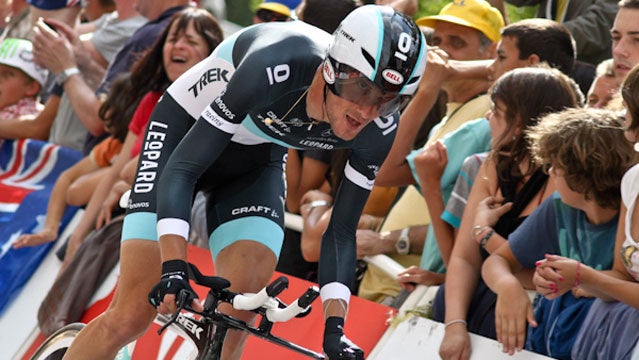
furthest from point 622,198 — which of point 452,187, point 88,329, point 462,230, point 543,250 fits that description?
point 88,329

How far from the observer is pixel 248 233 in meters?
5.01

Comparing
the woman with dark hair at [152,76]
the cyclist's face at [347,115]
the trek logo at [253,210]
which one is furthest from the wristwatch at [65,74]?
the cyclist's face at [347,115]

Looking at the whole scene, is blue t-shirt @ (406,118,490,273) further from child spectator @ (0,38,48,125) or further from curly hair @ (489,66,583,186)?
child spectator @ (0,38,48,125)

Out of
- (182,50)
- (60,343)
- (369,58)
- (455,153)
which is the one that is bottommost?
(60,343)

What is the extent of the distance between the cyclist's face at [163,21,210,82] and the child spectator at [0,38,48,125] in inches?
104

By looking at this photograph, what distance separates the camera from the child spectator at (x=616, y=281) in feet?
14.3

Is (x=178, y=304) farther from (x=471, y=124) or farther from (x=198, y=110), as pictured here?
(x=471, y=124)

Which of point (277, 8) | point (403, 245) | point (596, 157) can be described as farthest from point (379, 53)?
point (277, 8)

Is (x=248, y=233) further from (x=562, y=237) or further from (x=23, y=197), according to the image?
(x=23, y=197)

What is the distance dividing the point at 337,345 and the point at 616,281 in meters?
1.18

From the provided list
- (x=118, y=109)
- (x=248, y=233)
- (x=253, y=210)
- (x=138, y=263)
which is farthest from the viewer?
(x=118, y=109)

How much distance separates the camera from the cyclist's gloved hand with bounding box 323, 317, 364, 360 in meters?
4.13

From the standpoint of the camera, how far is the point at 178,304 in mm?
3973

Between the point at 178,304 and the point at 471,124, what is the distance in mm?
2553
